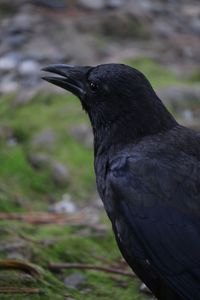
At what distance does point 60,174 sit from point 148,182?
349 cm

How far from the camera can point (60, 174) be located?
7695mm

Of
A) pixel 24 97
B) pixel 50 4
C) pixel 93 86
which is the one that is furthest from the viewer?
pixel 50 4

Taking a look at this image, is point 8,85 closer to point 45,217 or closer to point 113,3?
point 45,217

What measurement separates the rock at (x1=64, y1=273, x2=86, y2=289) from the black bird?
2.77 ft

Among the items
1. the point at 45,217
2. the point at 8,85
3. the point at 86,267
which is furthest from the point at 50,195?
the point at 8,85

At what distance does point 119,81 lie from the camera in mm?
4715

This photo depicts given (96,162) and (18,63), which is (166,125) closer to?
(96,162)

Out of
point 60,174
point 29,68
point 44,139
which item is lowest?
point 60,174

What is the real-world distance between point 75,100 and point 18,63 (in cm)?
297

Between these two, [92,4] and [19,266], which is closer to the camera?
[19,266]

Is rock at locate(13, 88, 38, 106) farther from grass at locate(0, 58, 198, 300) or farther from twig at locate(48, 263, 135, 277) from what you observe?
twig at locate(48, 263, 135, 277)

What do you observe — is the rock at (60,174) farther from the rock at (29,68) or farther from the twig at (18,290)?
the rock at (29,68)

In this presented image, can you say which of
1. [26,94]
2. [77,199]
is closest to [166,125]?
[77,199]

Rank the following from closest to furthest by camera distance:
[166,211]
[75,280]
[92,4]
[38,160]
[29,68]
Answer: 1. [166,211]
2. [75,280]
3. [38,160]
4. [29,68]
5. [92,4]
